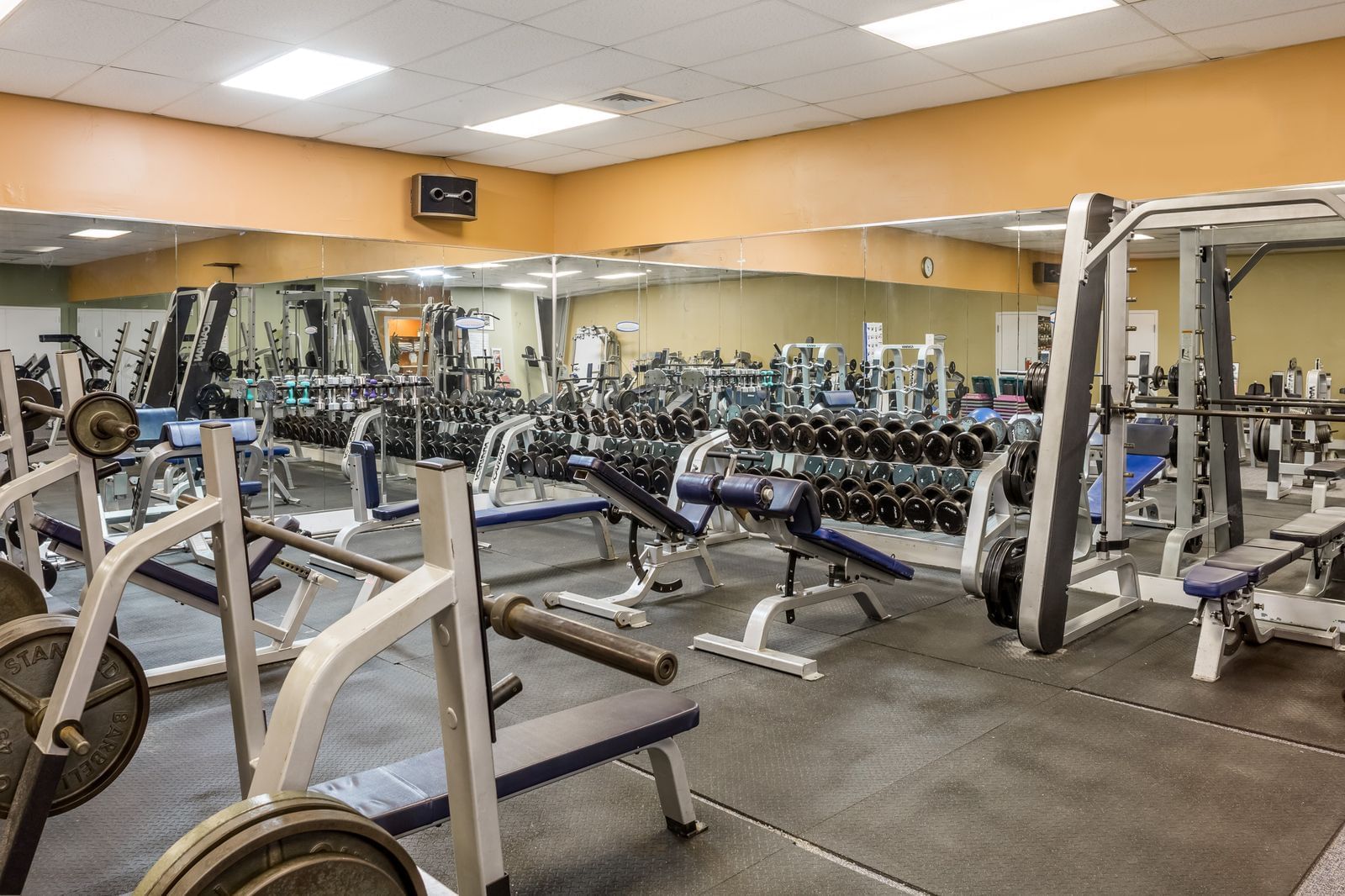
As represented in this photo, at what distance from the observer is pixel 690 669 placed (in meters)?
3.30

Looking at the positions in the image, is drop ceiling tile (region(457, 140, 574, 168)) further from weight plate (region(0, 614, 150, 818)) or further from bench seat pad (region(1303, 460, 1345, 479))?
weight plate (region(0, 614, 150, 818))

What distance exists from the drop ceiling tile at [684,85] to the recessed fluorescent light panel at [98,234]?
2.75m

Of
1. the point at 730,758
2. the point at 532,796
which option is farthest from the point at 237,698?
the point at 730,758

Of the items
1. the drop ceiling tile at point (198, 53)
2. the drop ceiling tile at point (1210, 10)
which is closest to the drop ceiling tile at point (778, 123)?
the drop ceiling tile at point (1210, 10)

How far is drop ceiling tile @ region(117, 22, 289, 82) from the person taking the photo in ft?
13.4

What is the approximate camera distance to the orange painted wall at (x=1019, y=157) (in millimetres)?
4191

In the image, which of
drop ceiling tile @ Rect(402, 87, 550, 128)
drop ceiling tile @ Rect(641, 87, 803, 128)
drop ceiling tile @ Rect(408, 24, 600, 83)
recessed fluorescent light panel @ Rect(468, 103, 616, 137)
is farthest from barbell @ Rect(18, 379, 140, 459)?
drop ceiling tile @ Rect(641, 87, 803, 128)

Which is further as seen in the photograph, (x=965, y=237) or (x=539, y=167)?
(x=539, y=167)

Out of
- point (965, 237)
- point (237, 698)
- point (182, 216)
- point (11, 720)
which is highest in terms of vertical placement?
point (182, 216)

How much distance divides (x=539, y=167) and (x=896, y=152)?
109 inches

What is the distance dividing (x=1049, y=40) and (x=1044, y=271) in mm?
1018

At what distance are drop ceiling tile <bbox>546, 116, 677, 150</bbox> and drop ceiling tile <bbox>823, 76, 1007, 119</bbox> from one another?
112 cm

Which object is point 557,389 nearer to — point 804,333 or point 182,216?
point 804,333

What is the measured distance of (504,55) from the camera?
4.40m
